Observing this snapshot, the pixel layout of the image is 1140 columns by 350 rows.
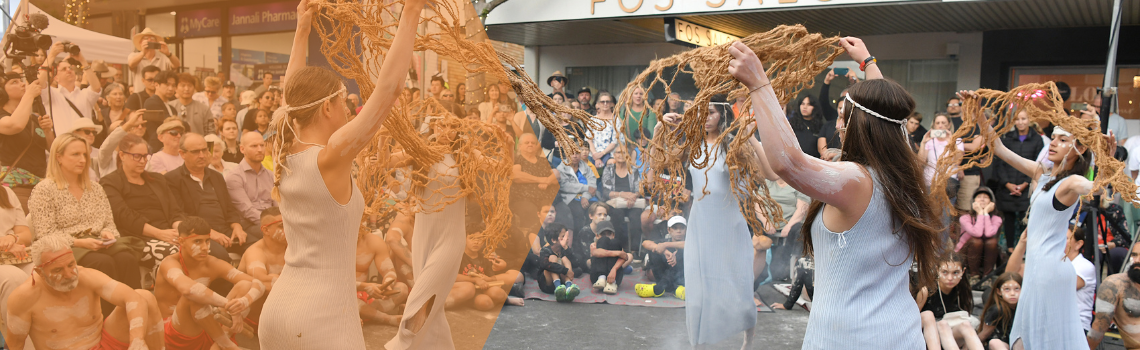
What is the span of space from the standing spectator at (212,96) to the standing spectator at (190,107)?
0.14 ft

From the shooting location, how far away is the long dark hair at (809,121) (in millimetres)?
8375

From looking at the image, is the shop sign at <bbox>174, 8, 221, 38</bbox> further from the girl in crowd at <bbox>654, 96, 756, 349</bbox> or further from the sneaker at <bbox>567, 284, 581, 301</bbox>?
the sneaker at <bbox>567, 284, 581, 301</bbox>

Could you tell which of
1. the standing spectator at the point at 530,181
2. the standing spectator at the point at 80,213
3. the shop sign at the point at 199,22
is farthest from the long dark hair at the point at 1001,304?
the shop sign at the point at 199,22

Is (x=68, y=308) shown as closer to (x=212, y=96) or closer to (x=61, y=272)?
(x=61, y=272)

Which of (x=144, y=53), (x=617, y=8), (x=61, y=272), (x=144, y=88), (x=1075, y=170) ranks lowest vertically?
(x=61, y=272)

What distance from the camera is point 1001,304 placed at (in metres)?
5.55

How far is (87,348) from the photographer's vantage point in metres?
4.27

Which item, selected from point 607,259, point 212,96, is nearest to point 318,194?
point 212,96

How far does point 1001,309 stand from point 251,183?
5611 mm

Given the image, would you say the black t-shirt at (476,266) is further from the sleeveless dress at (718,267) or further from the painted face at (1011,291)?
the painted face at (1011,291)

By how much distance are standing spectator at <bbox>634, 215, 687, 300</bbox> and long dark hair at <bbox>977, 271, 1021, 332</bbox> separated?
3.00 m

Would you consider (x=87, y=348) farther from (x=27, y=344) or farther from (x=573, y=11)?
(x=573, y=11)

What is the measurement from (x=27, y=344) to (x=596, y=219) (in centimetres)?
522

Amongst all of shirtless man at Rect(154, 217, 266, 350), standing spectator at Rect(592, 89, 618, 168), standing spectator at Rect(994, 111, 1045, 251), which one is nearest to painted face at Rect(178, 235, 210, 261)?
shirtless man at Rect(154, 217, 266, 350)
